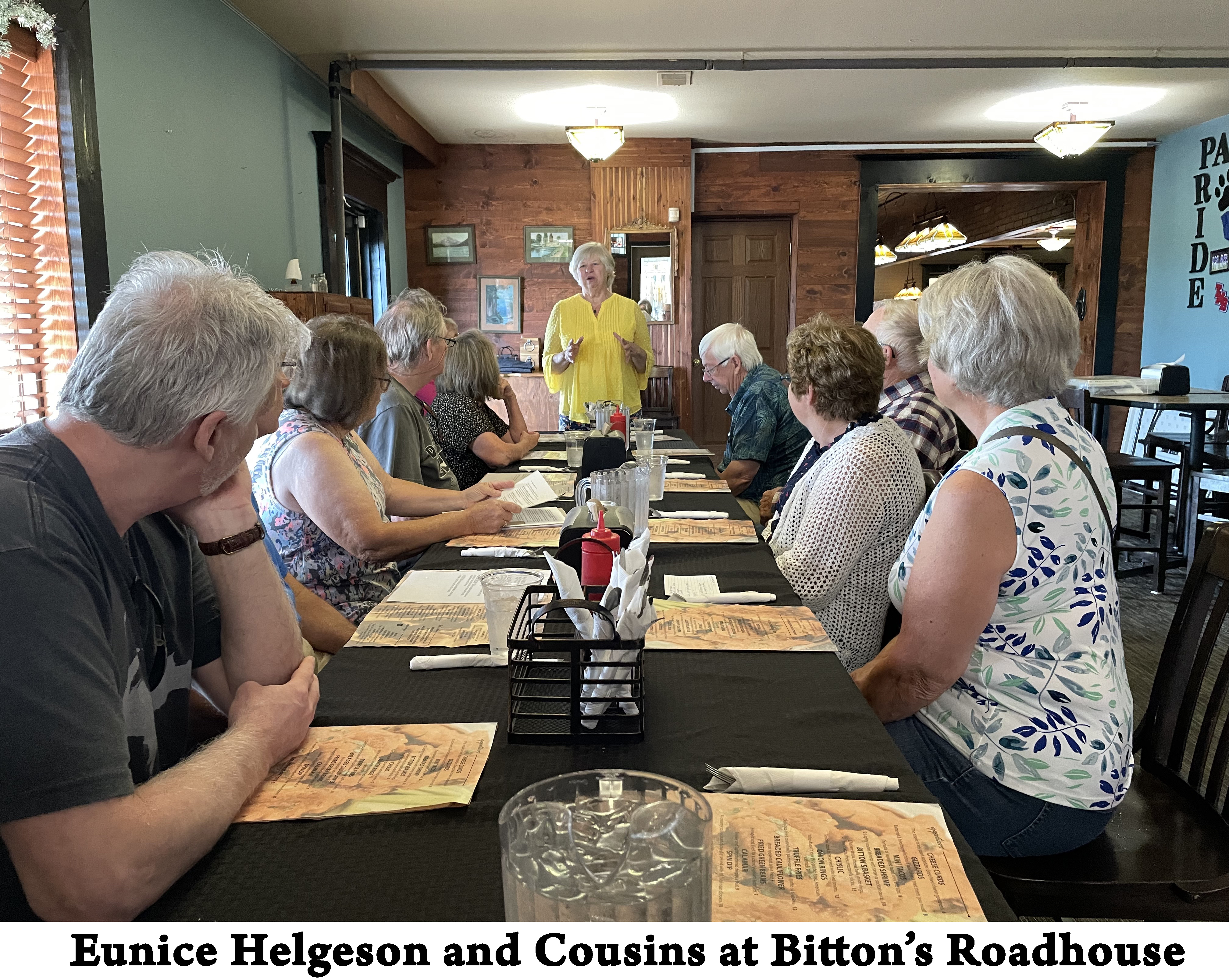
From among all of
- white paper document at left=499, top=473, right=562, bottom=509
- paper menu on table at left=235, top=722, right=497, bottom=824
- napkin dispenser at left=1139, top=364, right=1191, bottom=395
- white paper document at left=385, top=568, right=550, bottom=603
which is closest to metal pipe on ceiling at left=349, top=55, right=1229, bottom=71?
napkin dispenser at left=1139, top=364, right=1191, bottom=395

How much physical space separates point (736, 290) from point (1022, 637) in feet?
25.6

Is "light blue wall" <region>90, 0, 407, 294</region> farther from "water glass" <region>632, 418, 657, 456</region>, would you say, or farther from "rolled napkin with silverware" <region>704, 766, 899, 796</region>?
"rolled napkin with silverware" <region>704, 766, 899, 796</region>

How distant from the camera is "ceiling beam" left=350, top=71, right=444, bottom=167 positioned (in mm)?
6059

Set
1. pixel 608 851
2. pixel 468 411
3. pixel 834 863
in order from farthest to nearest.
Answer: pixel 468 411 < pixel 834 863 < pixel 608 851

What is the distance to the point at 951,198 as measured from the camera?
12.4 metres

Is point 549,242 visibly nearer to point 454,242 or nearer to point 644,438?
point 454,242

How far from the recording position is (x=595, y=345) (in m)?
5.94

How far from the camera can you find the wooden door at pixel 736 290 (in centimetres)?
877

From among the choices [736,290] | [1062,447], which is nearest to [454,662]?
[1062,447]

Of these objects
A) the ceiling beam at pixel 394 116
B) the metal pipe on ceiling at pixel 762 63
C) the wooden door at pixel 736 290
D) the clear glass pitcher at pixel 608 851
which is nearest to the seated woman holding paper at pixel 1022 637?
the clear glass pitcher at pixel 608 851

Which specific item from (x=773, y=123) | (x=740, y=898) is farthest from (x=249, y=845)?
(x=773, y=123)

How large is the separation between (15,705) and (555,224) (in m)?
8.04

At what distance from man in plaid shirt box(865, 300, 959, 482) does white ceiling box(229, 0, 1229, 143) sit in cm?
268

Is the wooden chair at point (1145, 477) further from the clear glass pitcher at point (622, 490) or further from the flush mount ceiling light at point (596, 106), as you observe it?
the flush mount ceiling light at point (596, 106)
